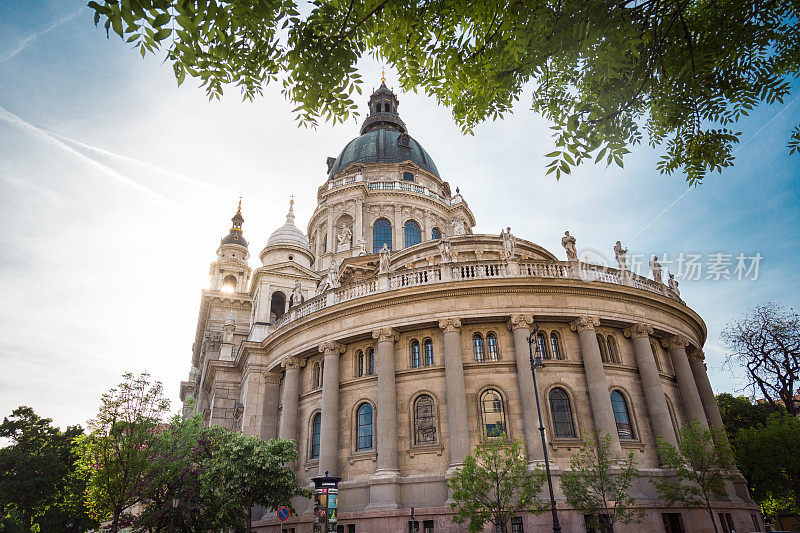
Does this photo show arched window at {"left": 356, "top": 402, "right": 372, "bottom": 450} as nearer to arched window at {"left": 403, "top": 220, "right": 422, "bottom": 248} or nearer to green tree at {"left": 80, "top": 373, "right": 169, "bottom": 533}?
green tree at {"left": 80, "top": 373, "right": 169, "bottom": 533}

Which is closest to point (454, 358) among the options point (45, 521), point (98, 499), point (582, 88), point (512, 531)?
point (512, 531)

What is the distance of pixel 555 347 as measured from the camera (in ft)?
82.1

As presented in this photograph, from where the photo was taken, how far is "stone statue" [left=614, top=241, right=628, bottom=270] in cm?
2705

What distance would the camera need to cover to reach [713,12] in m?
7.34

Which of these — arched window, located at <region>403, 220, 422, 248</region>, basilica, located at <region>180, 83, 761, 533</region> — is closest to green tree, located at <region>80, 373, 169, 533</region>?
basilica, located at <region>180, 83, 761, 533</region>

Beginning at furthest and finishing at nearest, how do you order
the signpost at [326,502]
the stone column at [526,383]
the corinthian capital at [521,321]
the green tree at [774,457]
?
the green tree at [774,457] < the corinthian capital at [521,321] < the stone column at [526,383] < the signpost at [326,502]

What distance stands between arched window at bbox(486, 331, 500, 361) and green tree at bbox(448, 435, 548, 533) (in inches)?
227

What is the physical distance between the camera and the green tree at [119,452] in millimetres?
27547

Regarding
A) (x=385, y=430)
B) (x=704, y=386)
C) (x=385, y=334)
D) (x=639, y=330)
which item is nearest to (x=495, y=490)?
(x=385, y=430)

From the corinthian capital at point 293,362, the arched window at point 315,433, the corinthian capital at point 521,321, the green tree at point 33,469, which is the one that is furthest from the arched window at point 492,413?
the green tree at point 33,469

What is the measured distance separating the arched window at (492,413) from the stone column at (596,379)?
13.5ft

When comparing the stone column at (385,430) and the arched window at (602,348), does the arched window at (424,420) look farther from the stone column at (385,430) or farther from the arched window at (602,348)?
the arched window at (602,348)

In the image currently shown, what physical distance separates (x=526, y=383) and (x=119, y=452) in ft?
74.2

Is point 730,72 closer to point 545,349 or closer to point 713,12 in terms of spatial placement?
point 713,12
